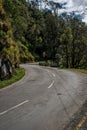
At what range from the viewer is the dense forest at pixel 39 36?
108ft

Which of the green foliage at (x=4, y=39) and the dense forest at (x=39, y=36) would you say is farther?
the dense forest at (x=39, y=36)

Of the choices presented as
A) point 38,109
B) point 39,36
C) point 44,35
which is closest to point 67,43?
point 39,36

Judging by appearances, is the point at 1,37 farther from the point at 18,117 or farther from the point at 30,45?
the point at 30,45

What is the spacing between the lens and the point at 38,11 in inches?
4811

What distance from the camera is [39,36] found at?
112062mm

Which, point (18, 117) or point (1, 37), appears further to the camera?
point (1, 37)

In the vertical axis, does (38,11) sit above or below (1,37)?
above

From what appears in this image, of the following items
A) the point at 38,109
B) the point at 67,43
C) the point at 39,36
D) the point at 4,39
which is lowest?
the point at 38,109

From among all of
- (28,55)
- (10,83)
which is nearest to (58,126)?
(10,83)

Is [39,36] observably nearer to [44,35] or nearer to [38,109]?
[44,35]

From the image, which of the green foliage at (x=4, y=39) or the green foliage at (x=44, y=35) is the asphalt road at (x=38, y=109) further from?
the green foliage at (x=44, y=35)

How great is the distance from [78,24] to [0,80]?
157 ft

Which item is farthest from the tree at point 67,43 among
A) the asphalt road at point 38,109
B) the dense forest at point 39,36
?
the asphalt road at point 38,109

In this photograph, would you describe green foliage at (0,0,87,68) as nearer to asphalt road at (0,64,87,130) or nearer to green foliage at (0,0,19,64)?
green foliage at (0,0,19,64)
